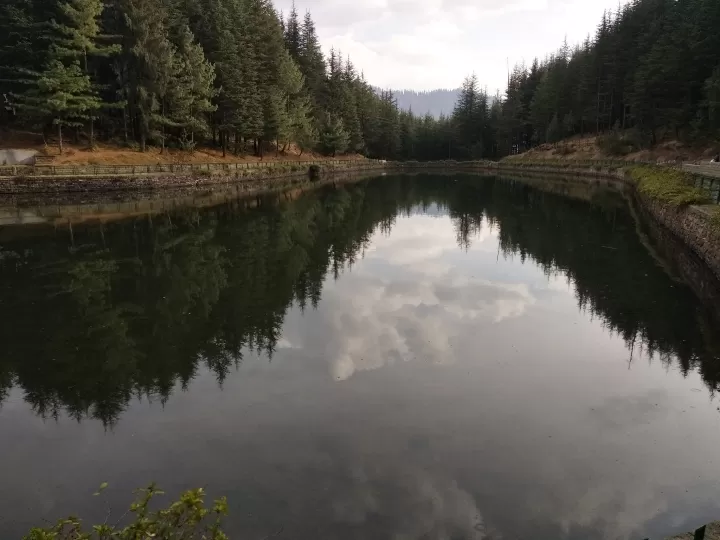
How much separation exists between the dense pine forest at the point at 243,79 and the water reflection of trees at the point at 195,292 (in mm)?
24409

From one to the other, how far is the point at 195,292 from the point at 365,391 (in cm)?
880

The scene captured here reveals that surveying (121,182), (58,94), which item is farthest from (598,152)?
(58,94)

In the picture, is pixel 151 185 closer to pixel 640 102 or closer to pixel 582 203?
pixel 582 203

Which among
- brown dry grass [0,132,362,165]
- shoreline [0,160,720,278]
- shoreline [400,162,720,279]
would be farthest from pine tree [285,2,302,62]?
shoreline [400,162,720,279]

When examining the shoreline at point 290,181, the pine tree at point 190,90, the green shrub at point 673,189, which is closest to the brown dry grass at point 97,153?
the pine tree at point 190,90

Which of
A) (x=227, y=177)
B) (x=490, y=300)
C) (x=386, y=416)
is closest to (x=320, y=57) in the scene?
(x=227, y=177)

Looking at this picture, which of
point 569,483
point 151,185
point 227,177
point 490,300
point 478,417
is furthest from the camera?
point 227,177

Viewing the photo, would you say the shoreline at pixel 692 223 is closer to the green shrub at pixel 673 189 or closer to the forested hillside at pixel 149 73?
the green shrub at pixel 673 189

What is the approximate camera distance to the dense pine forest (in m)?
46.7

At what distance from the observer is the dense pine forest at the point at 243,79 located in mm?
46719

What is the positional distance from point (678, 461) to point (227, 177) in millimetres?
51928

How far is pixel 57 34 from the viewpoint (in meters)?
46.1

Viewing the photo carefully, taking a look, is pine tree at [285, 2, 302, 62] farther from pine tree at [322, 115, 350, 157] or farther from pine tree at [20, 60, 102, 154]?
pine tree at [20, 60, 102, 154]

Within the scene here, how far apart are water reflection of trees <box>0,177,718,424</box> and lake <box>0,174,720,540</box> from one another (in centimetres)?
10
